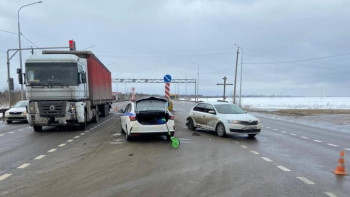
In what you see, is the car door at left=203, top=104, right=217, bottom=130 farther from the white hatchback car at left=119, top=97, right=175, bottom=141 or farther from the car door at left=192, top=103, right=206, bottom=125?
the white hatchback car at left=119, top=97, right=175, bottom=141

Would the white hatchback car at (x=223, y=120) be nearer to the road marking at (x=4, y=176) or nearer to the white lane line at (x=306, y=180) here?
the white lane line at (x=306, y=180)

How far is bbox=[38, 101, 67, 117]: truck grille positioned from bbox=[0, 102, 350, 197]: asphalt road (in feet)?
7.75

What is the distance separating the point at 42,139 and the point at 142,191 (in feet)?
26.6

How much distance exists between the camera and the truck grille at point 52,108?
43.2ft

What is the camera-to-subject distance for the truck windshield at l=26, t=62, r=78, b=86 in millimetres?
13188

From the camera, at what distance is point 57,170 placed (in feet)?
21.7

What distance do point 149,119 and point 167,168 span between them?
442cm

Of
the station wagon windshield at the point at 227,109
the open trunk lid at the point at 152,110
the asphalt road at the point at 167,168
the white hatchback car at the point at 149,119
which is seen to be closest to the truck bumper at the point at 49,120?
the asphalt road at the point at 167,168

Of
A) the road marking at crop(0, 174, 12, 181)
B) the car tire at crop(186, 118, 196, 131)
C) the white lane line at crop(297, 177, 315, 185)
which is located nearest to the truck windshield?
the car tire at crop(186, 118, 196, 131)

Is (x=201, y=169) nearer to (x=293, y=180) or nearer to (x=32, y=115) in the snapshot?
(x=293, y=180)

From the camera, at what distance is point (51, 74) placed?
524 inches

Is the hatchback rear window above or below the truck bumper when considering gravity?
above

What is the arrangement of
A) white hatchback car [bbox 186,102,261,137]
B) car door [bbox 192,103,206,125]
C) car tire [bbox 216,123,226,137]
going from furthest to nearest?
car door [bbox 192,103,206,125] → car tire [bbox 216,123,226,137] → white hatchback car [bbox 186,102,261,137]

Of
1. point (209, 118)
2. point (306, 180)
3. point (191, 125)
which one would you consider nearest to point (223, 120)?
point (209, 118)
